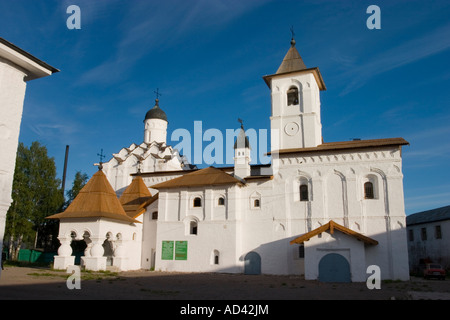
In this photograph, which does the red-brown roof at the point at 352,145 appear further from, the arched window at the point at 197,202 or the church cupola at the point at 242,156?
the arched window at the point at 197,202

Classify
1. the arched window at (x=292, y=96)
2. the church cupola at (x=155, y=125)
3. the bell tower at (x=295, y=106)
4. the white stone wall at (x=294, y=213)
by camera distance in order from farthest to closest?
1. the church cupola at (x=155, y=125)
2. the arched window at (x=292, y=96)
3. the bell tower at (x=295, y=106)
4. the white stone wall at (x=294, y=213)

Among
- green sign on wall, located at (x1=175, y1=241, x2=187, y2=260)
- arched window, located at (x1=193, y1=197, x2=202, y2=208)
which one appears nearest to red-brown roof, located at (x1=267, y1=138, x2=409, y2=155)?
arched window, located at (x1=193, y1=197, x2=202, y2=208)

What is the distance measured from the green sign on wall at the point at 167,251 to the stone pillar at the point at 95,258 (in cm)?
362

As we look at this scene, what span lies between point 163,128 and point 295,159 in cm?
1715

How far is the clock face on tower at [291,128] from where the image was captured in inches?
922

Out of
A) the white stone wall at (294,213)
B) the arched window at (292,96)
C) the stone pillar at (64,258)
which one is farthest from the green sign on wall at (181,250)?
the arched window at (292,96)

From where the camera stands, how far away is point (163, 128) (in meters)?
35.7

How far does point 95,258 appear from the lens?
19938mm

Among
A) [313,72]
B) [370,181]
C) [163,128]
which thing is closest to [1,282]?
[370,181]

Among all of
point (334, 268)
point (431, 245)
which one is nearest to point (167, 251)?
point (334, 268)

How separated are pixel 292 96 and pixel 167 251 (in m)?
12.5

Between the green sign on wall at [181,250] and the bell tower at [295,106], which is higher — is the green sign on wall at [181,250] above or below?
below

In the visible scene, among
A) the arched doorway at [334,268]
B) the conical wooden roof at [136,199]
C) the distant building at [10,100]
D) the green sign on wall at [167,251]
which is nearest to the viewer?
the distant building at [10,100]

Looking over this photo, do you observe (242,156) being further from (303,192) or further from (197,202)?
(303,192)
